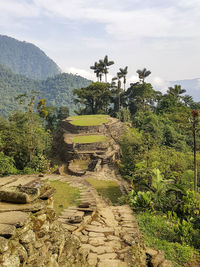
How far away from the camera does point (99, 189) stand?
34.9ft

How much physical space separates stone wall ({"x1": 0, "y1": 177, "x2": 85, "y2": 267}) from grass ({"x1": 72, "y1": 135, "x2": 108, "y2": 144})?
48.2 ft

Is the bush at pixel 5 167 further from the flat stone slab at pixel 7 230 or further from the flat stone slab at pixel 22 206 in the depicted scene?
the flat stone slab at pixel 7 230

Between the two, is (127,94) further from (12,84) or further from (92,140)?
(12,84)

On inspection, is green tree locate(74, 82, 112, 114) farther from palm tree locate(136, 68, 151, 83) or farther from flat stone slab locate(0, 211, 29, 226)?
flat stone slab locate(0, 211, 29, 226)

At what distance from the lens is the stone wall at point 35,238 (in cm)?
238

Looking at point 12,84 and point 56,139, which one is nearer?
point 56,139

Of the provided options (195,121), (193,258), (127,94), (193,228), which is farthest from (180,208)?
(127,94)

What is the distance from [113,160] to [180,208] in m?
8.53

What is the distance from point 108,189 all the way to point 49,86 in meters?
123

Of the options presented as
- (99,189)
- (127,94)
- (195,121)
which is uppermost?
(127,94)

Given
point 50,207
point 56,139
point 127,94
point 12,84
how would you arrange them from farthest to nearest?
point 12,84
point 127,94
point 56,139
point 50,207

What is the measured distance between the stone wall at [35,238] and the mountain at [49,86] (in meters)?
103

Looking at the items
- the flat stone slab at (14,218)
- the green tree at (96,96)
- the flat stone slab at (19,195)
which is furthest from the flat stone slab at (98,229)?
the green tree at (96,96)

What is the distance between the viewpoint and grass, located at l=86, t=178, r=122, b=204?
9820 mm
